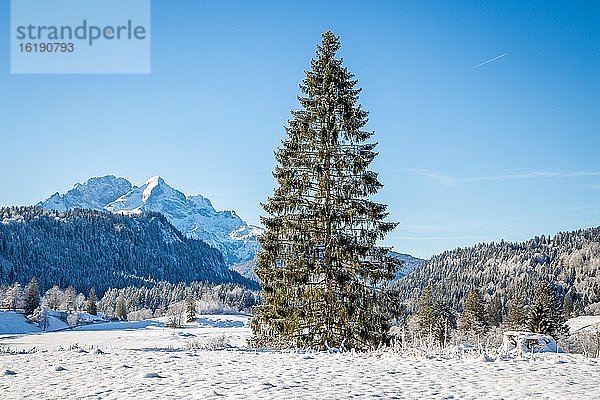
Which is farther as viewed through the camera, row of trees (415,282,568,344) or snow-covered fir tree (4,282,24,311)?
snow-covered fir tree (4,282,24,311)

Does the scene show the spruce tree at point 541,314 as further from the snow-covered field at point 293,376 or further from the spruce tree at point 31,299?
the spruce tree at point 31,299

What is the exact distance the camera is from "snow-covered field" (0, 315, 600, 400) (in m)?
6.59

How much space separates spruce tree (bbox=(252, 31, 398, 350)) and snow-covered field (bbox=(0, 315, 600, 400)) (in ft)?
16.5

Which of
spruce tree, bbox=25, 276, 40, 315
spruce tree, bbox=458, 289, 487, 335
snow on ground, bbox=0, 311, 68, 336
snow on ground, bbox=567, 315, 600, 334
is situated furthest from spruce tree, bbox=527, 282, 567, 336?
spruce tree, bbox=25, 276, 40, 315

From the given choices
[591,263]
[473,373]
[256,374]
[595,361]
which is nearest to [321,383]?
A: [256,374]

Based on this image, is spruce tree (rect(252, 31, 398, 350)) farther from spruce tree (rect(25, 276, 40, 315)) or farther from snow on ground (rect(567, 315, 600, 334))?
snow on ground (rect(567, 315, 600, 334))

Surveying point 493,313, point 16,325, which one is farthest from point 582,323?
point 16,325

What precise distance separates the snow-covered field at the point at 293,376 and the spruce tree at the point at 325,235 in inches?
198

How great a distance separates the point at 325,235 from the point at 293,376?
318 inches

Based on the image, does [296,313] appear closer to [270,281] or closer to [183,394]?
[270,281]

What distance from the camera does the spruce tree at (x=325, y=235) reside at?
14992 mm

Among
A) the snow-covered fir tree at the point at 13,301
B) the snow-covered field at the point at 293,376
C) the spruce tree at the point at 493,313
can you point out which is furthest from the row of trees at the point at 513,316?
the snow-covered fir tree at the point at 13,301

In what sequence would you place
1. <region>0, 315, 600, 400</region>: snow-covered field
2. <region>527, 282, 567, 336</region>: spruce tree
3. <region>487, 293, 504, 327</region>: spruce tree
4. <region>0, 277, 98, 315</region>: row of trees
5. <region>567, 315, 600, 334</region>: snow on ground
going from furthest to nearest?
1. <region>567, 315, 600, 334</region>: snow on ground
2. <region>0, 277, 98, 315</region>: row of trees
3. <region>487, 293, 504, 327</region>: spruce tree
4. <region>527, 282, 567, 336</region>: spruce tree
5. <region>0, 315, 600, 400</region>: snow-covered field

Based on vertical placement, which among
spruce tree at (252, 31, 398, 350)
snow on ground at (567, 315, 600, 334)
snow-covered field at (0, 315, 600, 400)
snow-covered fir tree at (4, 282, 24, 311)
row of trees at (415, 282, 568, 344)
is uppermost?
spruce tree at (252, 31, 398, 350)
